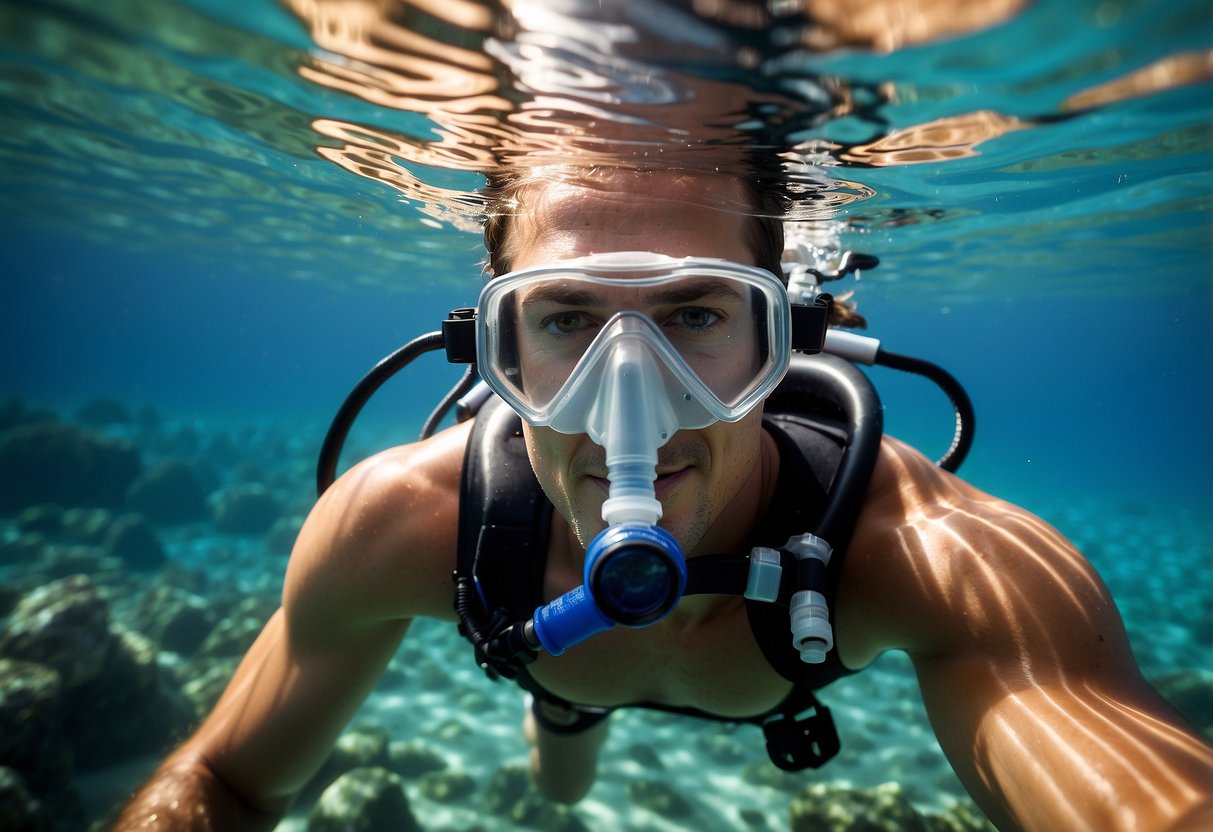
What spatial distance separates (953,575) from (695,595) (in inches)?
38.7

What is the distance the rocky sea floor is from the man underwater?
3.16m

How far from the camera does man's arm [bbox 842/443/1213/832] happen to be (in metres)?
1.58

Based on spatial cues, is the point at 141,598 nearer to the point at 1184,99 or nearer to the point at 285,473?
the point at 285,473

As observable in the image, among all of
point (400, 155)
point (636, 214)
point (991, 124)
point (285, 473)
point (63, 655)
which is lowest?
point (285, 473)

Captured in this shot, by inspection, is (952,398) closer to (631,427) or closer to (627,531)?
(631,427)

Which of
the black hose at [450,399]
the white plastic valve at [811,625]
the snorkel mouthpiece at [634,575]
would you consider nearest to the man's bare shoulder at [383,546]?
the black hose at [450,399]

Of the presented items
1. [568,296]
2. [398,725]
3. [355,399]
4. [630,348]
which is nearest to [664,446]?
[630,348]

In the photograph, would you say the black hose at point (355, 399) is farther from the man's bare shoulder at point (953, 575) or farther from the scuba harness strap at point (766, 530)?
the man's bare shoulder at point (953, 575)

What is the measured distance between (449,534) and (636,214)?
62.7 inches

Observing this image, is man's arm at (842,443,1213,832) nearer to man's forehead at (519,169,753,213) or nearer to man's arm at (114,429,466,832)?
man's forehead at (519,169,753,213)

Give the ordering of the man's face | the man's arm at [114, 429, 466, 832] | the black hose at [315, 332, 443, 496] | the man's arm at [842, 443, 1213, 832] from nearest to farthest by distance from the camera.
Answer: the man's arm at [842, 443, 1213, 832] < the man's face < the man's arm at [114, 429, 466, 832] < the black hose at [315, 332, 443, 496]

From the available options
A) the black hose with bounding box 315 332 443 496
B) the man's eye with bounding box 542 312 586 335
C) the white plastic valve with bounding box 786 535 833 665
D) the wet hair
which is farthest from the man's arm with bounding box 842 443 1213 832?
the black hose with bounding box 315 332 443 496

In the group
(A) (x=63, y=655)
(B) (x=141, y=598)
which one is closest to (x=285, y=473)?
(B) (x=141, y=598)

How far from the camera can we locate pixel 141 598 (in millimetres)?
11641
